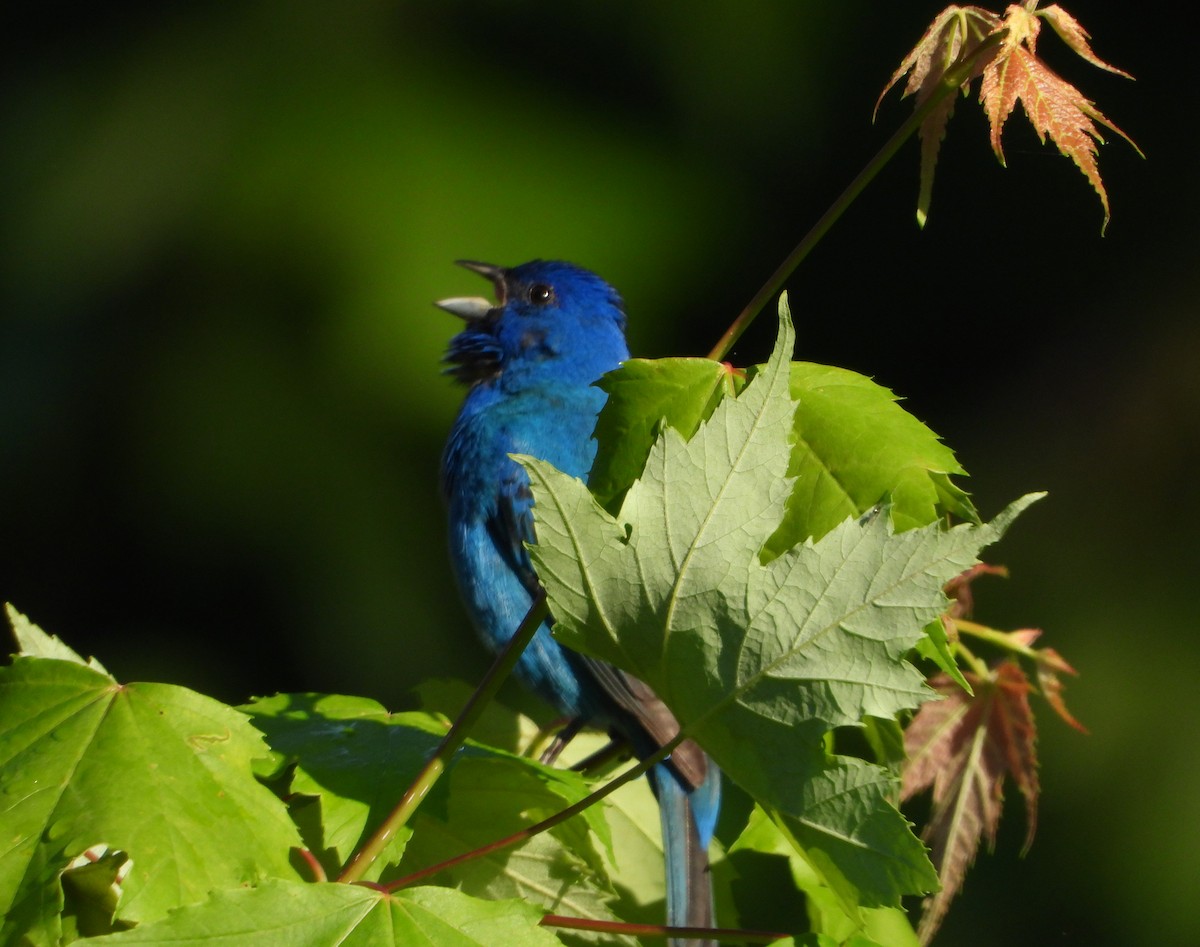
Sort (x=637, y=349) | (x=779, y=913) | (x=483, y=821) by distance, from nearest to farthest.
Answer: (x=483, y=821)
(x=779, y=913)
(x=637, y=349)

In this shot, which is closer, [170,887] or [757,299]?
[170,887]

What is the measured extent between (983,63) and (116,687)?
0.63 m

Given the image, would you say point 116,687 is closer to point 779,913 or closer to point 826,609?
point 826,609

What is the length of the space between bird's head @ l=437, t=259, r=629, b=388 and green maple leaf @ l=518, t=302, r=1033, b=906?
1745 millimetres

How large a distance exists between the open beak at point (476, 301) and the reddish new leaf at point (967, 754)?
1.43 metres

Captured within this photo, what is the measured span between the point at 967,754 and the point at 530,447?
1130 millimetres

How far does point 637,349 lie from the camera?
290 centimetres

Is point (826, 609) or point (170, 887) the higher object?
point (826, 609)

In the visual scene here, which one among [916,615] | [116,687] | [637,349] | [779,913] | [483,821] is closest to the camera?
[916,615]

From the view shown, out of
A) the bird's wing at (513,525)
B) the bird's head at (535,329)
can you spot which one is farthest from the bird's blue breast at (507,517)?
the bird's head at (535,329)

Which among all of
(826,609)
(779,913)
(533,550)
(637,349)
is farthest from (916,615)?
(637,349)

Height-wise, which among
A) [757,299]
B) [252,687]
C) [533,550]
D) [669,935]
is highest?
[757,299]

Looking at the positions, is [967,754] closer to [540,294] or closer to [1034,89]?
[1034,89]

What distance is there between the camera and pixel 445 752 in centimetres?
78
